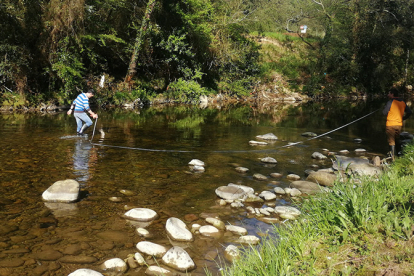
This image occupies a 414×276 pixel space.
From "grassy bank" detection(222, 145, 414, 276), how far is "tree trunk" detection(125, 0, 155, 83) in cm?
2324

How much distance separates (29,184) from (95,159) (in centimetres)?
244

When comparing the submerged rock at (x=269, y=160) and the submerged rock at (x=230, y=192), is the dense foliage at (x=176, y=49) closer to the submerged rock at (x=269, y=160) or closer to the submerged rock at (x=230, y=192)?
the submerged rock at (x=269, y=160)

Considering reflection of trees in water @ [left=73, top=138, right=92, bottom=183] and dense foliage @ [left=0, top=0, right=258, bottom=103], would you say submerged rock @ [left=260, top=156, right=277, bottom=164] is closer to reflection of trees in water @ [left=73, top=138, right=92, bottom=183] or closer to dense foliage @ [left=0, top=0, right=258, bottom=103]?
reflection of trees in water @ [left=73, top=138, right=92, bottom=183]

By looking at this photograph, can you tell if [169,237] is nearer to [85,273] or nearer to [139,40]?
[85,273]

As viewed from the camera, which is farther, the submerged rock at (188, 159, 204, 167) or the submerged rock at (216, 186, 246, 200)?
the submerged rock at (188, 159, 204, 167)

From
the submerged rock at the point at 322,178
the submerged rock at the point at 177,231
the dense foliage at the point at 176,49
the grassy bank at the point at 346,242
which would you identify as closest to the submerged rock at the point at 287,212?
the grassy bank at the point at 346,242

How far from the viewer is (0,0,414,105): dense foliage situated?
20422 millimetres

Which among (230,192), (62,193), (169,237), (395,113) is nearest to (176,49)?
(395,113)

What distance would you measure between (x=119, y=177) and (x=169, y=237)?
324 cm

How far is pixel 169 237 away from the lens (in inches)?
204

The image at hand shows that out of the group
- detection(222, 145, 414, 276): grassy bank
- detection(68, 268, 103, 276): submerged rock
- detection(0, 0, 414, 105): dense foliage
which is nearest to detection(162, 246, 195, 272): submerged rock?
detection(222, 145, 414, 276): grassy bank

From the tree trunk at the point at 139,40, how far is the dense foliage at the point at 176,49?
69mm

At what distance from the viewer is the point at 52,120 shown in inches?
667

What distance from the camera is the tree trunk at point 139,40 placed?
25.5 m
